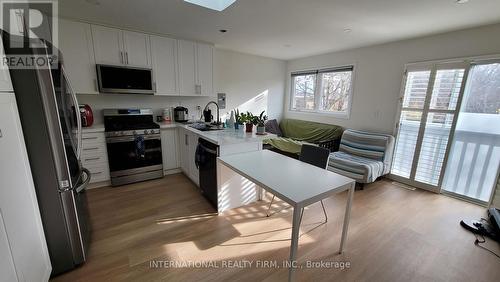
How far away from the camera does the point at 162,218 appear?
2.32m

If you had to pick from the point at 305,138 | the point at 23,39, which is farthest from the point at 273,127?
the point at 23,39

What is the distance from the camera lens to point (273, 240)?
2.02 meters

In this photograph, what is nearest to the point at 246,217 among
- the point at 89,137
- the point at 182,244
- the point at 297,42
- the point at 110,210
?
the point at 182,244

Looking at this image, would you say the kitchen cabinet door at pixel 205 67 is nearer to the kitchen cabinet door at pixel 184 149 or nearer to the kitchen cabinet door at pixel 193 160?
the kitchen cabinet door at pixel 184 149

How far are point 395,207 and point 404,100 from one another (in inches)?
71.7

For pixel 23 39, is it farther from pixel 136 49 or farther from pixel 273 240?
pixel 273 240

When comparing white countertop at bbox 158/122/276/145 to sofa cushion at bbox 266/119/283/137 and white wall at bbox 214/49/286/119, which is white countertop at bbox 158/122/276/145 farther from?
sofa cushion at bbox 266/119/283/137

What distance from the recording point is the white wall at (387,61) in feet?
8.73

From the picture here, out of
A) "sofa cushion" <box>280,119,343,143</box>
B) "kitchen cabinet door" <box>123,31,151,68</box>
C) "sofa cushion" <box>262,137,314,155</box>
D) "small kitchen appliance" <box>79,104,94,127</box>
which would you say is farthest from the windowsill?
"small kitchen appliance" <box>79,104,94,127</box>

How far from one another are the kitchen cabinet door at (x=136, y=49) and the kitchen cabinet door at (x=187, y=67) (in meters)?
0.51

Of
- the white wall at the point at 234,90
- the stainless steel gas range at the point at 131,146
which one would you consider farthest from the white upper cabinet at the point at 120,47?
the stainless steel gas range at the point at 131,146

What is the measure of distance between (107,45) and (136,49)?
0.37 meters

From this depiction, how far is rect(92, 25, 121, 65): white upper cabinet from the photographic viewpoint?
2.87 metres

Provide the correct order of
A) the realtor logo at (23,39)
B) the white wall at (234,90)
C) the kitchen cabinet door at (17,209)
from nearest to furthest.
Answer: the kitchen cabinet door at (17,209)
the realtor logo at (23,39)
the white wall at (234,90)
